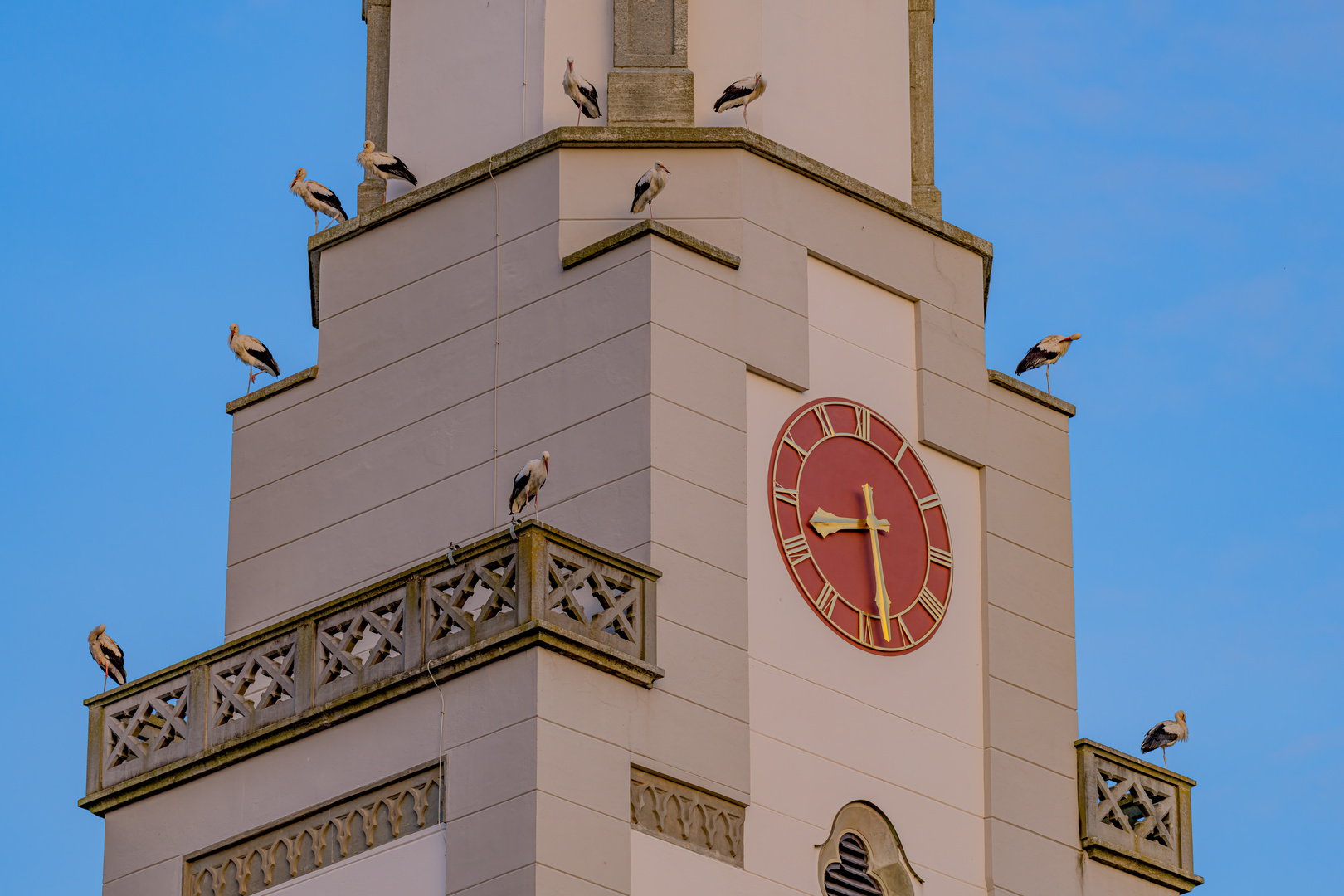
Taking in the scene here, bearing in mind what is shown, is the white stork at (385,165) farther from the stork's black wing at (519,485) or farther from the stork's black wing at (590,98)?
the stork's black wing at (519,485)

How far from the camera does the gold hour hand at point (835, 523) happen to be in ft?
125

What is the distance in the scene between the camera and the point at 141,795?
37719mm

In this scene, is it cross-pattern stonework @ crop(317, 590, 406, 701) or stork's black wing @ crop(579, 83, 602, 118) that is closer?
cross-pattern stonework @ crop(317, 590, 406, 701)

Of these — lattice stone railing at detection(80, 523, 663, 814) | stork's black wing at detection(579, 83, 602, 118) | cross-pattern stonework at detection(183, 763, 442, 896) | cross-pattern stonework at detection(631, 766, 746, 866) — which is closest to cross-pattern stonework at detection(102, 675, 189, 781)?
lattice stone railing at detection(80, 523, 663, 814)

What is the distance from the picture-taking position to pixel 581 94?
39719 mm

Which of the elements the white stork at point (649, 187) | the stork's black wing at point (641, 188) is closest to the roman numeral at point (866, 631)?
the white stork at point (649, 187)

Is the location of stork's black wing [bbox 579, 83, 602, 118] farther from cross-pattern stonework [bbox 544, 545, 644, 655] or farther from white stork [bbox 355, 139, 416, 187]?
cross-pattern stonework [bbox 544, 545, 644, 655]

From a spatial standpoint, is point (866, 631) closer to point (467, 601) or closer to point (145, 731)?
point (467, 601)

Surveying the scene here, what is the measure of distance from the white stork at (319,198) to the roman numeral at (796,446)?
5.90 meters

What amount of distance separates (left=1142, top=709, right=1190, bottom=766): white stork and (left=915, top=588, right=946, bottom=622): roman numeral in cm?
299

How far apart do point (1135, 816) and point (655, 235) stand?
8.01 metres

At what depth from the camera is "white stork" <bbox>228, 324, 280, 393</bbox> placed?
41.2m

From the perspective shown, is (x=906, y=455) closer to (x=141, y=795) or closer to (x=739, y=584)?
(x=739, y=584)

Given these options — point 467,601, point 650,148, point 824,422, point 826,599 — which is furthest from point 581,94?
point 467,601
